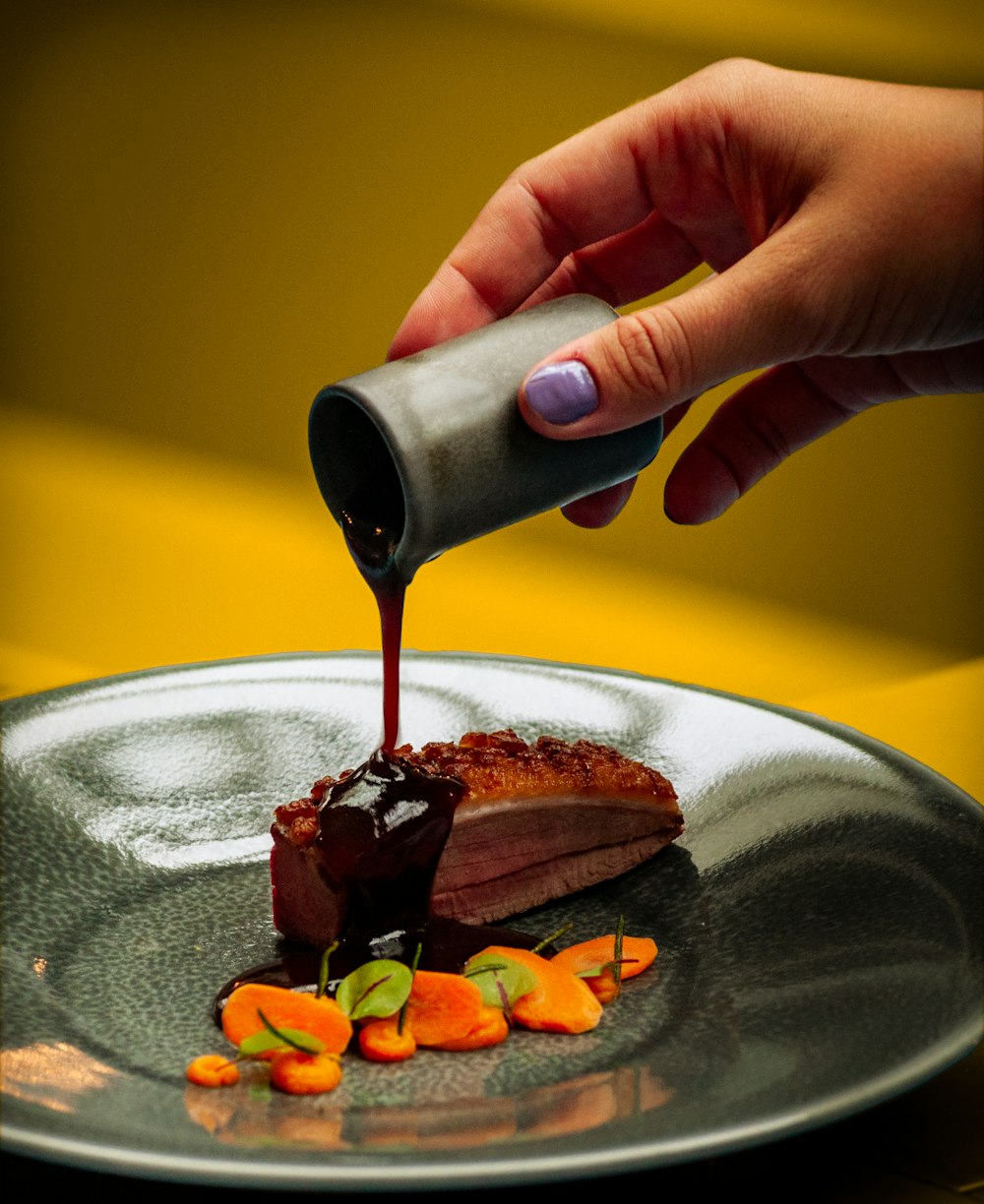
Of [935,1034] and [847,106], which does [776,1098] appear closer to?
[935,1034]

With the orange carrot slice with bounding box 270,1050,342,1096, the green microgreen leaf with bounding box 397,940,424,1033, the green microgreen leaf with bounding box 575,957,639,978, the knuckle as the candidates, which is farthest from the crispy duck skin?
the knuckle

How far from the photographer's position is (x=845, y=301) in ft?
7.54

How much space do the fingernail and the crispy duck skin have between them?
0.66 m

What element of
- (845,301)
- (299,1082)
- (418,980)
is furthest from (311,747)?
(845,301)

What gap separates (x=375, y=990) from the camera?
2.13 metres

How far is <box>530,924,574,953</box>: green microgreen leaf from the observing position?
7.63ft

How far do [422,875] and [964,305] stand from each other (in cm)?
118

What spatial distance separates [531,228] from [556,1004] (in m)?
1.42

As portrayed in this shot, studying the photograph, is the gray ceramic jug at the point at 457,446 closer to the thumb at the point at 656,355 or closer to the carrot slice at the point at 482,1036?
the thumb at the point at 656,355

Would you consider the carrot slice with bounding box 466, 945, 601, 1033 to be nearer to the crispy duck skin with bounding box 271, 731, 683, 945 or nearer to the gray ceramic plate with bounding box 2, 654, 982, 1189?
the gray ceramic plate with bounding box 2, 654, 982, 1189

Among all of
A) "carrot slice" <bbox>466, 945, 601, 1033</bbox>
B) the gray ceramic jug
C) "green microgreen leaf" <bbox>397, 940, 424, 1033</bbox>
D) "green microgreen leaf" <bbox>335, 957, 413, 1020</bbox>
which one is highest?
the gray ceramic jug

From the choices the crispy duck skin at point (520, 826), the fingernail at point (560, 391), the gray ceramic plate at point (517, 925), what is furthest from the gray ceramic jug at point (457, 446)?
the gray ceramic plate at point (517, 925)

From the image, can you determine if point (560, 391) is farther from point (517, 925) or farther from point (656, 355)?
point (517, 925)

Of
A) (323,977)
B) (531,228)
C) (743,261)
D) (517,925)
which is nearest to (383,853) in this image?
(323,977)
